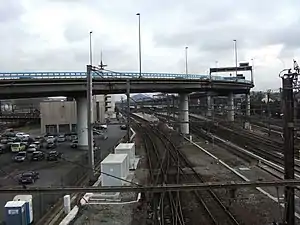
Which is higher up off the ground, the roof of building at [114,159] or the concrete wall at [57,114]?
the concrete wall at [57,114]

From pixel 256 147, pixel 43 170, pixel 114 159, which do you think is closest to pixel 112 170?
pixel 114 159

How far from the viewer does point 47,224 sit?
13531mm

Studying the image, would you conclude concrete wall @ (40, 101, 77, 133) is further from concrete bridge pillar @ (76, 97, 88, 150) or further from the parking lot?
the parking lot

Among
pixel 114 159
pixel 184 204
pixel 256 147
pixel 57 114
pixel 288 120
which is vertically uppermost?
pixel 288 120

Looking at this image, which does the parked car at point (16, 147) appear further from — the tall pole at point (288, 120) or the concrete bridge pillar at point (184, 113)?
the tall pole at point (288, 120)

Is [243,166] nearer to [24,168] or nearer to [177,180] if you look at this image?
[177,180]

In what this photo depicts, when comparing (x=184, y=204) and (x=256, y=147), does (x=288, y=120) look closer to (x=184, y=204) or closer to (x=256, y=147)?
(x=184, y=204)

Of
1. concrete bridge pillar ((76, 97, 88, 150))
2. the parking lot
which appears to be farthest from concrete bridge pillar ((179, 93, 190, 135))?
A: concrete bridge pillar ((76, 97, 88, 150))

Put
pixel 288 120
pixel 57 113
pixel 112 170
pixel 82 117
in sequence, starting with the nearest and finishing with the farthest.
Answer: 1. pixel 288 120
2. pixel 112 170
3. pixel 82 117
4. pixel 57 113

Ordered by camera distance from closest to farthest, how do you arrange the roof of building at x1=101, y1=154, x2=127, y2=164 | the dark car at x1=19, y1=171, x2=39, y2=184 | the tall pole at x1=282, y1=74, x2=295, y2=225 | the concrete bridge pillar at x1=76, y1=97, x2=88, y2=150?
1. the tall pole at x1=282, y1=74, x2=295, y2=225
2. the roof of building at x1=101, y1=154, x2=127, y2=164
3. the dark car at x1=19, y1=171, x2=39, y2=184
4. the concrete bridge pillar at x1=76, y1=97, x2=88, y2=150

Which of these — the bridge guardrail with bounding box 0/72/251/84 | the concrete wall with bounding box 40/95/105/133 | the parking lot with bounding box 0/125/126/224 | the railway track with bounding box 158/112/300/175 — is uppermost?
the bridge guardrail with bounding box 0/72/251/84

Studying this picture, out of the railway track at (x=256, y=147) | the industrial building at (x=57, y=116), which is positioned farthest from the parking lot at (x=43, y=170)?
the industrial building at (x=57, y=116)

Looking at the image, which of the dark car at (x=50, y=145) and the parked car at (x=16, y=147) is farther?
the dark car at (x=50, y=145)

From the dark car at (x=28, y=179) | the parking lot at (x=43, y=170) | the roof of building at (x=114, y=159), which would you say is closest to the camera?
the parking lot at (x=43, y=170)
